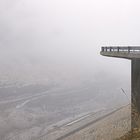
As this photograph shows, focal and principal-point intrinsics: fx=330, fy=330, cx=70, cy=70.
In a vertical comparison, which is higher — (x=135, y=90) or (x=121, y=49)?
(x=121, y=49)

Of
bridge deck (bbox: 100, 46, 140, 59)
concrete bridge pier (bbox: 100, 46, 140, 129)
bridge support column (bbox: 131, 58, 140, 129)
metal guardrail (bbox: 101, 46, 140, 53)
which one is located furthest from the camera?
metal guardrail (bbox: 101, 46, 140, 53)

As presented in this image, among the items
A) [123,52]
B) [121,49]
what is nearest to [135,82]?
[123,52]

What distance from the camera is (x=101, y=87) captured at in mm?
134500

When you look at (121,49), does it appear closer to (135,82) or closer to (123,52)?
(123,52)

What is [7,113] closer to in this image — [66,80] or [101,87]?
[101,87]

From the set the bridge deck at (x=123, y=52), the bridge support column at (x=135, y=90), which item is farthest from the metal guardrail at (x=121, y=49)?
the bridge support column at (x=135, y=90)

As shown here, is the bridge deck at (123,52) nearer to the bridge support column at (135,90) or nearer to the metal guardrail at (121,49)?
the metal guardrail at (121,49)

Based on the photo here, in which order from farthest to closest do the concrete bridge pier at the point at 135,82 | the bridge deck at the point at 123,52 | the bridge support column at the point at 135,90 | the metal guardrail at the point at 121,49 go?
the metal guardrail at the point at 121,49 < the bridge deck at the point at 123,52 < the bridge support column at the point at 135,90 < the concrete bridge pier at the point at 135,82

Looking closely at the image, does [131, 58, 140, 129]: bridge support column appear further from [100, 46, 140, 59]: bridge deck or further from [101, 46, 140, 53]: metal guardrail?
[101, 46, 140, 53]: metal guardrail

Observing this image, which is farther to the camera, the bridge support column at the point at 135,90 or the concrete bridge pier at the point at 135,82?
the bridge support column at the point at 135,90

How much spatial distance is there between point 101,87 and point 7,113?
172 ft

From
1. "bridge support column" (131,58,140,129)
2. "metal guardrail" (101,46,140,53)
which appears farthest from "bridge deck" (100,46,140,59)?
"bridge support column" (131,58,140,129)

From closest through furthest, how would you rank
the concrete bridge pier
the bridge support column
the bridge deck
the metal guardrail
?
the concrete bridge pier < the bridge support column < the bridge deck < the metal guardrail

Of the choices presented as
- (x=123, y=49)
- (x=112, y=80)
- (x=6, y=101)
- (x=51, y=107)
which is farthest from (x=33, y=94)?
(x=123, y=49)
